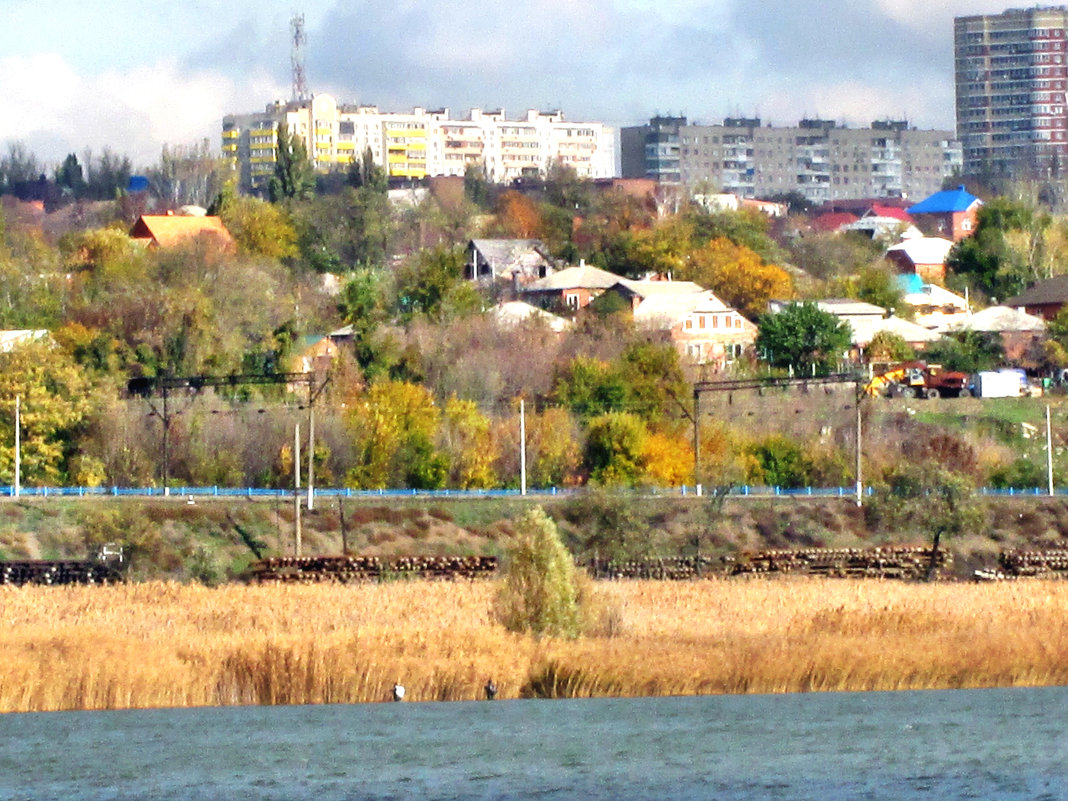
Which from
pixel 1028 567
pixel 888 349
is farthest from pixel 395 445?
pixel 888 349

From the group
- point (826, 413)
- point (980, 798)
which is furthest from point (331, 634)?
point (826, 413)

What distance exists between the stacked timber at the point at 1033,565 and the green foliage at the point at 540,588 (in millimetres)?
22518

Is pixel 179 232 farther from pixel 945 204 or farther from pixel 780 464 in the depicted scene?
pixel 945 204

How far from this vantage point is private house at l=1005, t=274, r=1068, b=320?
101938mm

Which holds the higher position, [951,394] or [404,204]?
[404,204]

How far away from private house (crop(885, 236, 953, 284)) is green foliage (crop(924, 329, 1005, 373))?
27447 mm

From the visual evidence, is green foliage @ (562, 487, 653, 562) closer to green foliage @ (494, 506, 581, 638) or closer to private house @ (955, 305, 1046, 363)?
green foliage @ (494, 506, 581, 638)

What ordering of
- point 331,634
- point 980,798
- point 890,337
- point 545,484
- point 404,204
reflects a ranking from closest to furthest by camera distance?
point 980,798
point 331,634
point 545,484
point 890,337
point 404,204

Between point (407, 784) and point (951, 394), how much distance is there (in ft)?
199

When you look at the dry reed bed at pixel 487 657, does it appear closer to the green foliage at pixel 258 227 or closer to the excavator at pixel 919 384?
the excavator at pixel 919 384

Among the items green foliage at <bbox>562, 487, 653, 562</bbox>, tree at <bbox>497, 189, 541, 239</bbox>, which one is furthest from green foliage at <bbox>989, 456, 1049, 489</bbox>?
tree at <bbox>497, 189, 541, 239</bbox>

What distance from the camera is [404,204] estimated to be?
138 metres

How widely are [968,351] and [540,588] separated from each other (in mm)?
60745

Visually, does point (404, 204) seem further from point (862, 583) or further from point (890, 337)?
point (862, 583)
